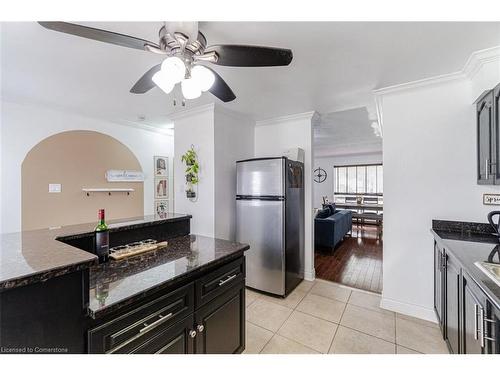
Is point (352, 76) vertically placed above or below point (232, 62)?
above

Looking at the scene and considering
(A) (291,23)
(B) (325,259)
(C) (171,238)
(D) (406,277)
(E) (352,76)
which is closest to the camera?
(A) (291,23)

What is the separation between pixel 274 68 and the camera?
6.44ft

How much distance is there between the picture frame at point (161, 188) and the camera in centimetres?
418

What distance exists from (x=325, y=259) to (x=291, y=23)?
3723mm

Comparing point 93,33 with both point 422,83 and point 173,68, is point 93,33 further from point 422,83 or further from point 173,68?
point 422,83

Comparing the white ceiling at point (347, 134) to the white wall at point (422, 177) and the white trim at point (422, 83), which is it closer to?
the white trim at point (422, 83)

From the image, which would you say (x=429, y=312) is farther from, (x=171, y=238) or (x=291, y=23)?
(x=291, y=23)

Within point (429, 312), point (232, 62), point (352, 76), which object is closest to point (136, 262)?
point (232, 62)

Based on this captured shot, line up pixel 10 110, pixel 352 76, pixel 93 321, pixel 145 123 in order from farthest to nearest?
pixel 145 123, pixel 10 110, pixel 352 76, pixel 93 321

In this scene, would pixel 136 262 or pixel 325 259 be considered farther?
pixel 325 259

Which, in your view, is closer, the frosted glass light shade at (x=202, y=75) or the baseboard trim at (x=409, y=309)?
the frosted glass light shade at (x=202, y=75)

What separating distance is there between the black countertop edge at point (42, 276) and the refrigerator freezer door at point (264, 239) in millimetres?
2091

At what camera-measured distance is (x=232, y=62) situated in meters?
1.29

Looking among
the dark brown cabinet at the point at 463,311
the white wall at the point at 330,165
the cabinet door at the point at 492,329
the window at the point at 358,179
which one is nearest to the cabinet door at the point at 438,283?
the dark brown cabinet at the point at 463,311
